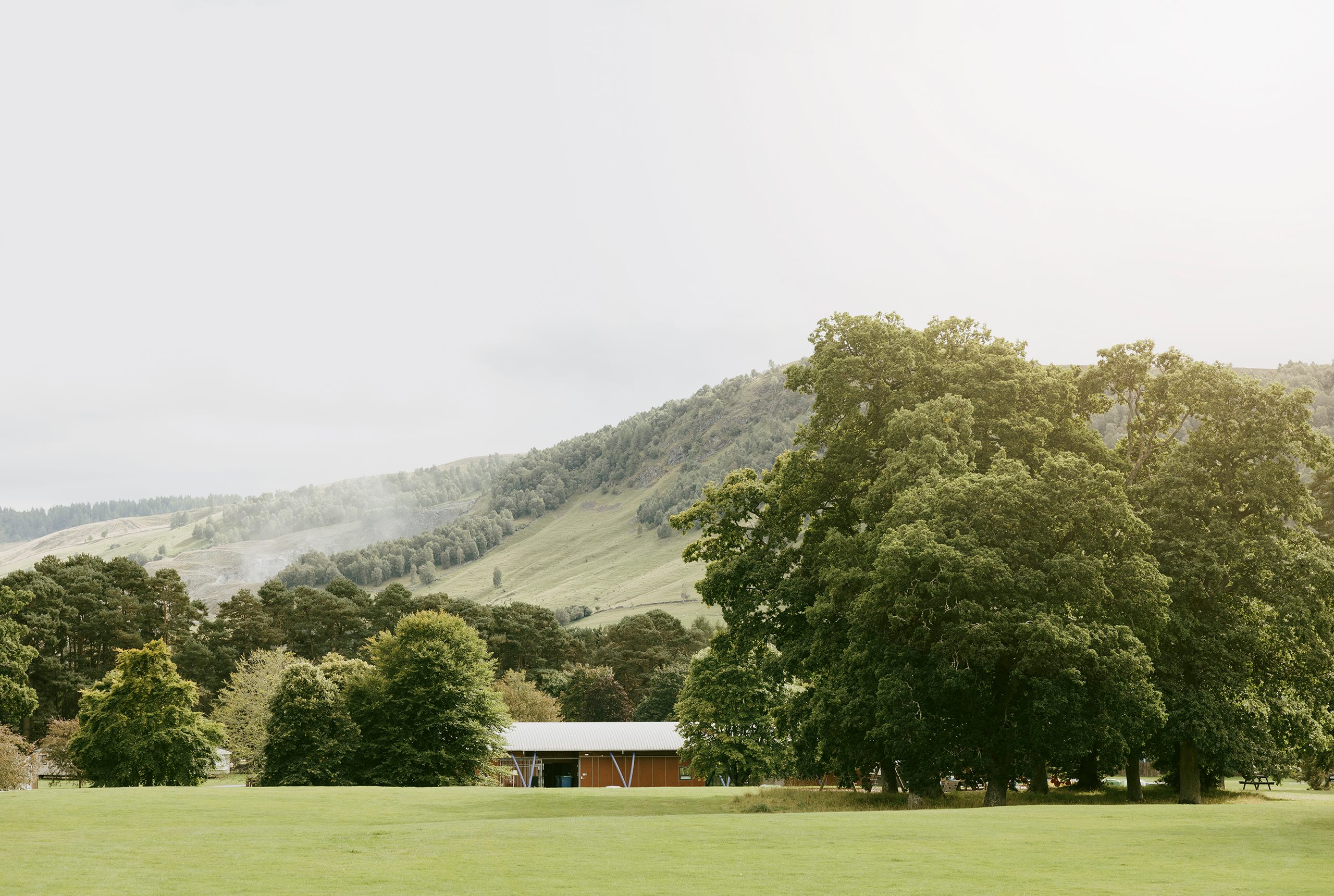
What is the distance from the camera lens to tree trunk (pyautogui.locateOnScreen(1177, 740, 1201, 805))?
35.3 m

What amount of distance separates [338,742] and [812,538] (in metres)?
30.7

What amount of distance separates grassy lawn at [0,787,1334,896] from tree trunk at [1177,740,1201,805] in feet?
10.1

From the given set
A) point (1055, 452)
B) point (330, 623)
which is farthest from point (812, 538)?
point (330, 623)

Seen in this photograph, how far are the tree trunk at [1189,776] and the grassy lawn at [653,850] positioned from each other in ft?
10.1

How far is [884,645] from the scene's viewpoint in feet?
108

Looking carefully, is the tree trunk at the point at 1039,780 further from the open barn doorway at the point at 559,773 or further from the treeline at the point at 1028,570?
the open barn doorway at the point at 559,773

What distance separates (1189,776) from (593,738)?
47014mm

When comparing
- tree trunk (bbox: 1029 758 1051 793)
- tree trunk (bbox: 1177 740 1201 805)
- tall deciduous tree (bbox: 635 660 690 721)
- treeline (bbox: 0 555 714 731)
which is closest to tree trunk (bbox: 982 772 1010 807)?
tree trunk (bbox: 1029 758 1051 793)

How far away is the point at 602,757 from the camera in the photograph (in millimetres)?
73938

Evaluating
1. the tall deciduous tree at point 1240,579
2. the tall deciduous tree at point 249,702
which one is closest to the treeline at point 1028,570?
the tall deciduous tree at point 1240,579

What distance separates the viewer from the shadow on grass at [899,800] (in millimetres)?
34750

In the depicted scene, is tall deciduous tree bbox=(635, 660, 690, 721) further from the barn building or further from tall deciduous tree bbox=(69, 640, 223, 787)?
tall deciduous tree bbox=(69, 640, 223, 787)

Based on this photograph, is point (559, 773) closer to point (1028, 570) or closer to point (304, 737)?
point (304, 737)

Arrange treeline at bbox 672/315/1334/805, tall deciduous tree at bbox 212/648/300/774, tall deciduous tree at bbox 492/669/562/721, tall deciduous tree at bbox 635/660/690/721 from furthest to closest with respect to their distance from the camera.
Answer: tall deciduous tree at bbox 635/660/690/721
tall deciduous tree at bbox 492/669/562/721
tall deciduous tree at bbox 212/648/300/774
treeline at bbox 672/315/1334/805
